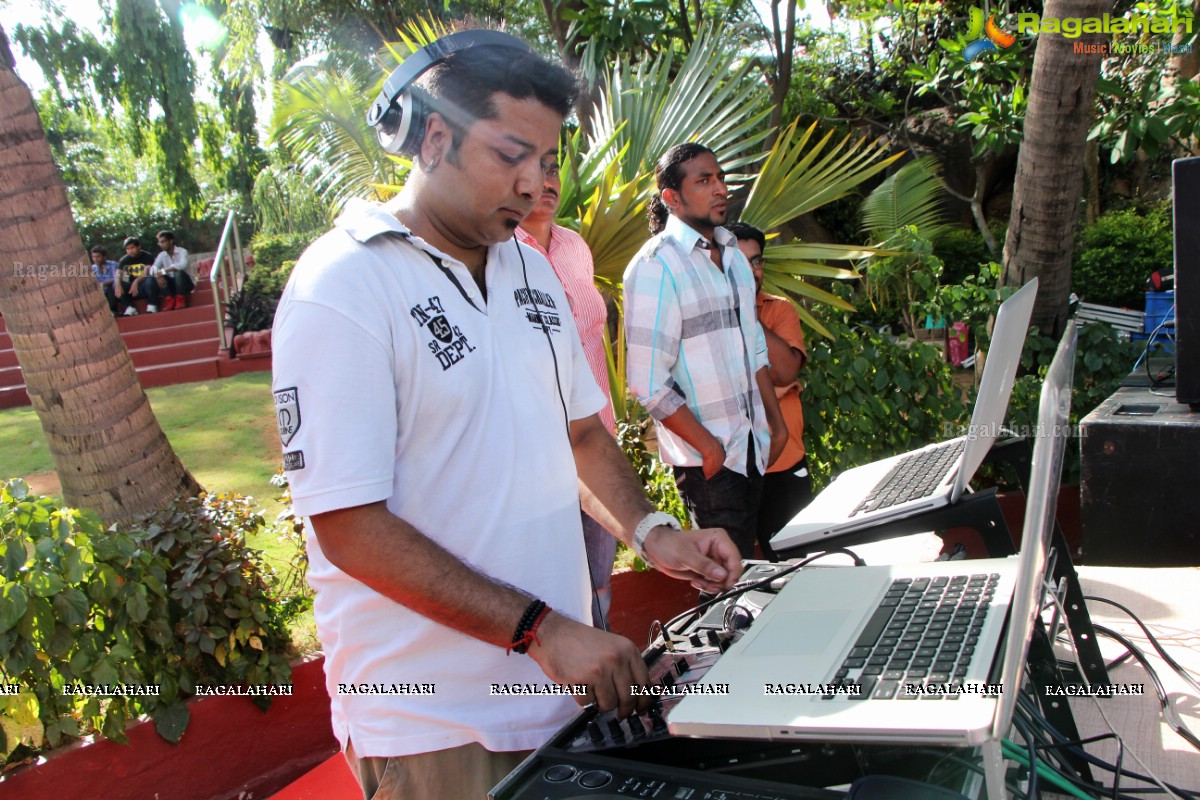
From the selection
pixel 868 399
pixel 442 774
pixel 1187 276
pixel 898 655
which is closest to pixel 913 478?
pixel 898 655

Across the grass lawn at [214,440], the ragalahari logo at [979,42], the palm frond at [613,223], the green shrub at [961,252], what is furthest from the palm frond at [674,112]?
the green shrub at [961,252]

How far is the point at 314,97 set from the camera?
742 cm

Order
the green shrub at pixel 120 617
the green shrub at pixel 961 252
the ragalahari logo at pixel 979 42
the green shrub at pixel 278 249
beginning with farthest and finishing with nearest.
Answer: the green shrub at pixel 278 249, the green shrub at pixel 961 252, the ragalahari logo at pixel 979 42, the green shrub at pixel 120 617

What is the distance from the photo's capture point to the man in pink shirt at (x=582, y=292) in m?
3.02

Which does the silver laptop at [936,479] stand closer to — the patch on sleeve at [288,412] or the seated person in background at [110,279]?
the patch on sleeve at [288,412]

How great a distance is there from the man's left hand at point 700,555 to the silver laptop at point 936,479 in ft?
0.60

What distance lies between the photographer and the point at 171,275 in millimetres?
14500

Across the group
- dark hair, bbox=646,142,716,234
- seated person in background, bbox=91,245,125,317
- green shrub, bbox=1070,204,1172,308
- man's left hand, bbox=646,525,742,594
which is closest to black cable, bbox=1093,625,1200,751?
man's left hand, bbox=646,525,742,594

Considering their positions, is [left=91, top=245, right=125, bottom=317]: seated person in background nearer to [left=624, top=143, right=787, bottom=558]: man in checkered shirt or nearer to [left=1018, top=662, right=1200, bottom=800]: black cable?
[left=624, top=143, right=787, bottom=558]: man in checkered shirt

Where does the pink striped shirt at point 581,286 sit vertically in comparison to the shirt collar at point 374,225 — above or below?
below

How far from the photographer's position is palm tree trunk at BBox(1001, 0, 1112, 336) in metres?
4.34

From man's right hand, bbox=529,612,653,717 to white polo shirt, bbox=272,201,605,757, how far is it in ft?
0.65

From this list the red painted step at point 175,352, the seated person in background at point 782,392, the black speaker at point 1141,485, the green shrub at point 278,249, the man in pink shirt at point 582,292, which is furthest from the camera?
the green shrub at point 278,249

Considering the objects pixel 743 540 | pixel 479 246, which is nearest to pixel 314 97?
pixel 743 540
